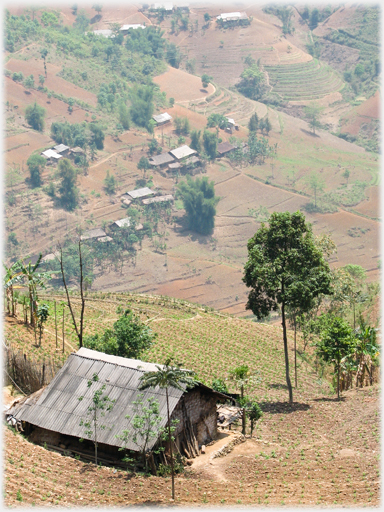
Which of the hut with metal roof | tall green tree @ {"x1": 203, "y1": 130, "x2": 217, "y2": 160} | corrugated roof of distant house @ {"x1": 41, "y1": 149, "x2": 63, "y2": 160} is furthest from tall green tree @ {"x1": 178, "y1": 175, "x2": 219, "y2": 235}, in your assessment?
the hut with metal roof

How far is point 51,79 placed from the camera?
14188 centimetres

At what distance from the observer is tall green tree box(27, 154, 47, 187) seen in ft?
377

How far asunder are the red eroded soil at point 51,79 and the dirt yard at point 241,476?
122m

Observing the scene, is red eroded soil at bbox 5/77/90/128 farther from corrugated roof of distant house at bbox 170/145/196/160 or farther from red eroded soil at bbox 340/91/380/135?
red eroded soil at bbox 340/91/380/135

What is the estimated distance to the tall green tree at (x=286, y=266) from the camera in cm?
3303

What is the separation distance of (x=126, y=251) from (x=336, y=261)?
106ft

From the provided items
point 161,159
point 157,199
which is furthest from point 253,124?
point 157,199

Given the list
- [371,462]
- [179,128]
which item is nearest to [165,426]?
[371,462]

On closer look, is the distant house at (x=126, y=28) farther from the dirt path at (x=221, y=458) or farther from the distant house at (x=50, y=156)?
the dirt path at (x=221, y=458)

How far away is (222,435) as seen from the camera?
29094 mm

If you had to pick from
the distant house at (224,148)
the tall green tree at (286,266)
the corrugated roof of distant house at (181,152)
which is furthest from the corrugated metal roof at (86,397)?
the distant house at (224,148)

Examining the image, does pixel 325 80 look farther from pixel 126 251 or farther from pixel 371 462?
pixel 371 462

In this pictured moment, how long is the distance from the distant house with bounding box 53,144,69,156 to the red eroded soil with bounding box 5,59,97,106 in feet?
72.3

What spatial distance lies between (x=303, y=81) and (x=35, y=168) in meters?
77.7
